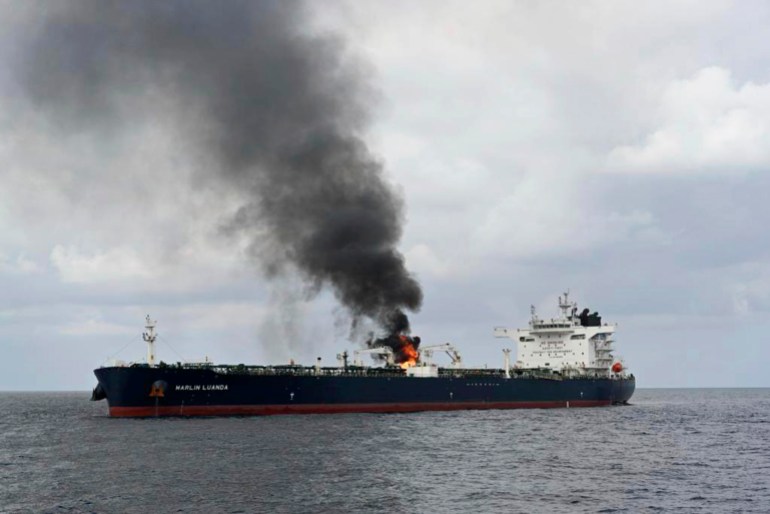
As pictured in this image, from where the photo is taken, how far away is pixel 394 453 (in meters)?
47.2

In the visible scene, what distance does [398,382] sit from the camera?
7525 centimetres

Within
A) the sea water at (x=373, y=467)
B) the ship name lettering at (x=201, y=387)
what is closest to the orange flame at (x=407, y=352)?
the sea water at (x=373, y=467)

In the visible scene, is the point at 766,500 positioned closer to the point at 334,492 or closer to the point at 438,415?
the point at 334,492

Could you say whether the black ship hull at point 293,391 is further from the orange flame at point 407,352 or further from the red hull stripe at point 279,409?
the orange flame at point 407,352

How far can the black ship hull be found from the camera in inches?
2442

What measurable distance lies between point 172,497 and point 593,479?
20874 mm

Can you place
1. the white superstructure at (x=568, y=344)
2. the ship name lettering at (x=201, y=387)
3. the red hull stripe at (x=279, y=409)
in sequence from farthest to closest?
the white superstructure at (x=568, y=344), the red hull stripe at (x=279, y=409), the ship name lettering at (x=201, y=387)

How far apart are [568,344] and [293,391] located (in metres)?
49.5

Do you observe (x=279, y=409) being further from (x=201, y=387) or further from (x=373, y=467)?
(x=373, y=467)

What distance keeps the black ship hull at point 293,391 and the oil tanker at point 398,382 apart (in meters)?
0.09

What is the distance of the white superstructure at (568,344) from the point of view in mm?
103125

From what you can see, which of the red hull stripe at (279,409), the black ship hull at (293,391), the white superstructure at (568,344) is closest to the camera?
the black ship hull at (293,391)

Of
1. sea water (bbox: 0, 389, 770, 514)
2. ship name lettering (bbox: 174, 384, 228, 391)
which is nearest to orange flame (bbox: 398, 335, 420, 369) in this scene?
sea water (bbox: 0, 389, 770, 514)

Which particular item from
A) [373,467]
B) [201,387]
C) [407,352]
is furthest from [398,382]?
[373,467]
